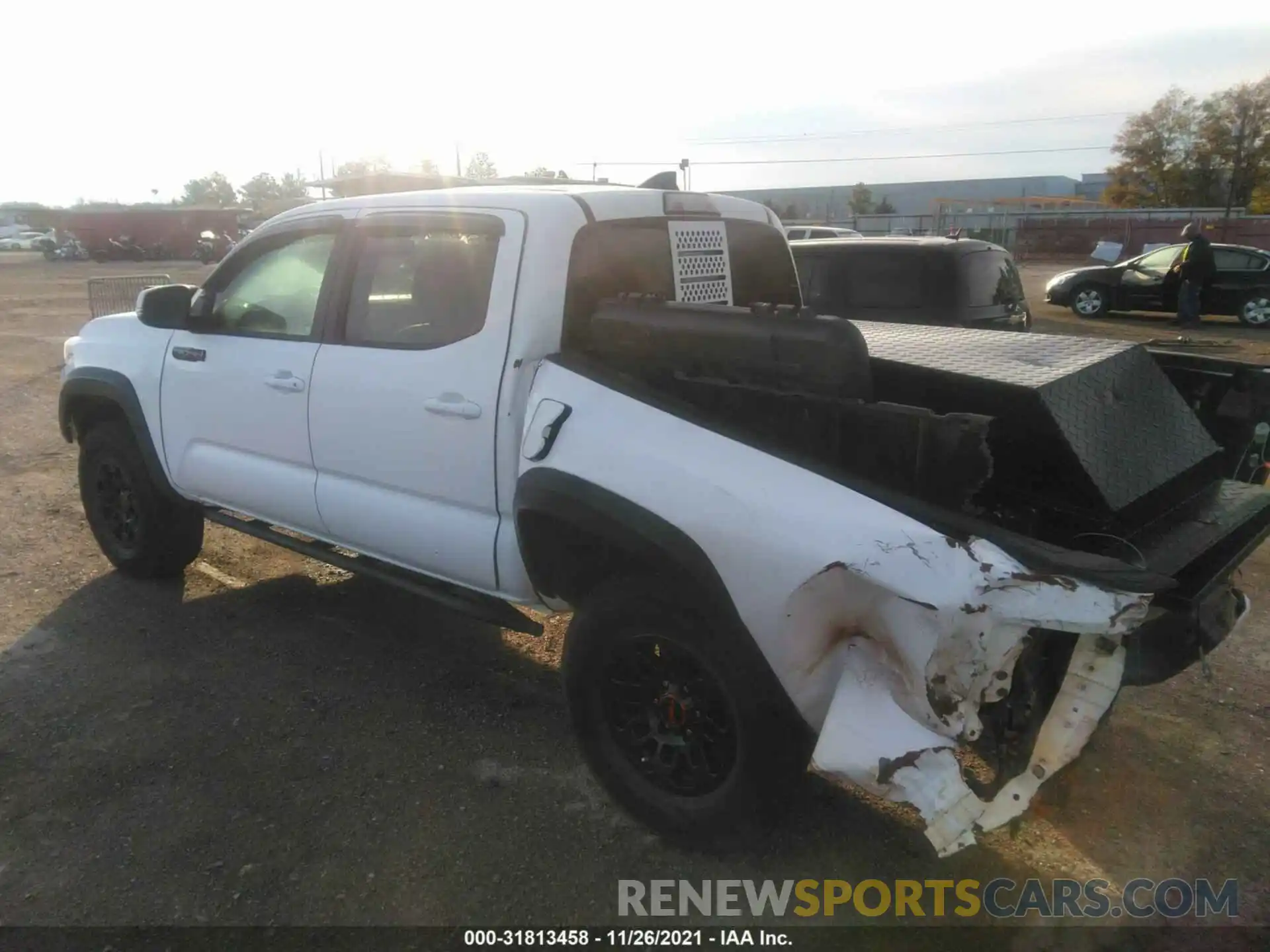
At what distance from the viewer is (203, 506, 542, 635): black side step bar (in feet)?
11.8

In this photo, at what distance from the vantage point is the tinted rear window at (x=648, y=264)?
11.3 feet

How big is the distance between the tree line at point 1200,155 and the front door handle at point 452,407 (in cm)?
5823

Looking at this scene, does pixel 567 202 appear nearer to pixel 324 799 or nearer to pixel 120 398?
Answer: pixel 324 799

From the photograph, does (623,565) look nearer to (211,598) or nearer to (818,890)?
(818,890)

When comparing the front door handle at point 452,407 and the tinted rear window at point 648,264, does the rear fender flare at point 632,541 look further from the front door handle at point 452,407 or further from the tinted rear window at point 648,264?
the tinted rear window at point 648,264

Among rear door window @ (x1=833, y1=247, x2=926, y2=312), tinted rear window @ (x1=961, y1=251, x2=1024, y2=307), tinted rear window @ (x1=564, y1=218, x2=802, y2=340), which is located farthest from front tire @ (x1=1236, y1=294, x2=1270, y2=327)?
tinted rear window @ (x1=564, y1=218, x2=802, y2=340)

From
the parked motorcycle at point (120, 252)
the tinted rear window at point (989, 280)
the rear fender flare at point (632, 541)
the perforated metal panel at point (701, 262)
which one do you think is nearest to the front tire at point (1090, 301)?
the tinted rear window at point (989, 280)

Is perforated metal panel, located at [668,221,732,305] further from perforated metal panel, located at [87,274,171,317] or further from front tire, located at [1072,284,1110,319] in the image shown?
front tire, located at [1072,284,1110,319]

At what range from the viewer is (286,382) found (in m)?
4.14

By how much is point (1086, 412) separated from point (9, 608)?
5.02 m

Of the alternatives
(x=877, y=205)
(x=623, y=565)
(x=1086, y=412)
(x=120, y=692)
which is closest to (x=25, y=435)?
(x=120, y=692)

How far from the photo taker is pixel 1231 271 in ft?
60.1

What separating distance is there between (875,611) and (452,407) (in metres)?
1.69

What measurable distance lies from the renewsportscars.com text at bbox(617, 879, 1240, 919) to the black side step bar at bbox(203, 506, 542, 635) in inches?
39.9
